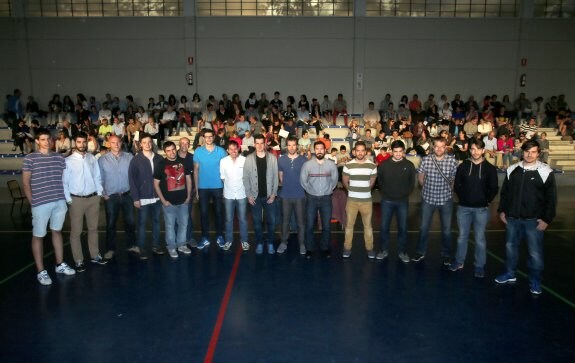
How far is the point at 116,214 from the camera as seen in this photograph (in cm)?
702

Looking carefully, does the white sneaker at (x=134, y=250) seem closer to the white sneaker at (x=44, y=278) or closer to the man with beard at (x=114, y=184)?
the man with beard at (x=114, y=184)

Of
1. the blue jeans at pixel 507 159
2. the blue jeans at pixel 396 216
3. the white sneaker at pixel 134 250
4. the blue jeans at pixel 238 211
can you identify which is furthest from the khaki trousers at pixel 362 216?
the blue jeans at pixel 507 159

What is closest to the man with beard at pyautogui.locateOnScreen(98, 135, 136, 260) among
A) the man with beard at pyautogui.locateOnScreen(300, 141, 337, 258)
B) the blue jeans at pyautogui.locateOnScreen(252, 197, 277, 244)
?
the blue jeans at pyautogui.locateOnScreen(252, 197, 277, 244)

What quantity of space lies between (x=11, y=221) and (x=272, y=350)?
7.72 m

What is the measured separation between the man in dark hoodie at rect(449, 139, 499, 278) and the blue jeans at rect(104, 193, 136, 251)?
4.89 m

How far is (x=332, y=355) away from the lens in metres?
4.40

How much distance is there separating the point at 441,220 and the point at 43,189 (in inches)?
219

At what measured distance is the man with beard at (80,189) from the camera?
254 inches

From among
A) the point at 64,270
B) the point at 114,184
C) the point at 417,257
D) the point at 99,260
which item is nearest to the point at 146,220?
the point at 114,184

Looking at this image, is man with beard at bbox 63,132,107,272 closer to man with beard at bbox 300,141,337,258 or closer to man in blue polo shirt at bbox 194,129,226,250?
man in blue polo shirt at bbox 194,129,226,250

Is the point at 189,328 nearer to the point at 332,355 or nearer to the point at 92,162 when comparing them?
the point at 332,355

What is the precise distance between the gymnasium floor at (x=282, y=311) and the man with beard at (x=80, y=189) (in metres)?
0.58

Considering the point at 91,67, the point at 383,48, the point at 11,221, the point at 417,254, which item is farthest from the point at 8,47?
the point at 417,254

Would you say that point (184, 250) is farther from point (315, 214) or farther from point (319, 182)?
point (319, 182)
